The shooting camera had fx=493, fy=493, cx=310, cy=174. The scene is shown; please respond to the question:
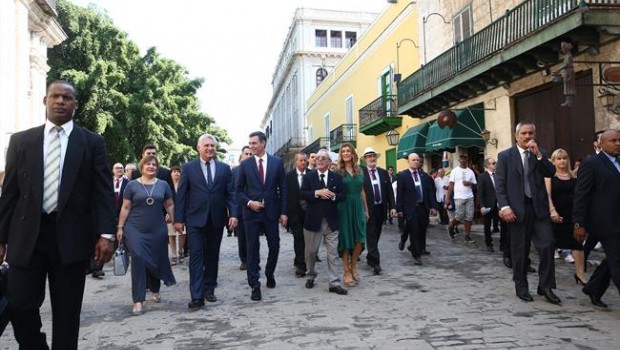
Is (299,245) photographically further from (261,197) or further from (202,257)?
(202,257)

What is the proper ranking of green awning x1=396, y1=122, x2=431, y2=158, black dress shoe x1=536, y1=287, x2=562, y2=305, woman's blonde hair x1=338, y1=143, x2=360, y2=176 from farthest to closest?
green awning x1=396, y1=122, x2=431, y2=158 < woman's blonde hair x1=338, y1=143, x2=360, y2=176 < black dress shoe x1=536, y1=287, x2=562, y2=305

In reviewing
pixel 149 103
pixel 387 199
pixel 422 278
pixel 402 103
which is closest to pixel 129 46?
pixel 149 103

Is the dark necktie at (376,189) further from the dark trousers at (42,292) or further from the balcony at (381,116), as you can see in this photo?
the balcony at (381,116)

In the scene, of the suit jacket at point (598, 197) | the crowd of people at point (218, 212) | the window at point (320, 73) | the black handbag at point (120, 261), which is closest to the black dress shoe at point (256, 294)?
the crowd of people at point (218, 212)

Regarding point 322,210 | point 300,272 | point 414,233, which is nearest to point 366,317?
point 322,210

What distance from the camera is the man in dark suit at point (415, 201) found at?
26.4ft

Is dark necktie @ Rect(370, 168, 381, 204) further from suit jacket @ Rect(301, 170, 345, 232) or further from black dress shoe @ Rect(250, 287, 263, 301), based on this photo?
black dress shoe @ Rect(250, 287, 263, 301)

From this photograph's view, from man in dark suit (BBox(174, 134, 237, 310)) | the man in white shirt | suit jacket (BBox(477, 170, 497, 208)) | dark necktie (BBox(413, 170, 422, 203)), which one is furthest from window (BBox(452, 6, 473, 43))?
man in dark suit (BBox(174, 134, 237, 310))

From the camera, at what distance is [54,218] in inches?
119

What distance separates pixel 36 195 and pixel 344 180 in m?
4.26

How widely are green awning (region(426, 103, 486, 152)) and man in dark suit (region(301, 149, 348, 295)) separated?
28.5 ft

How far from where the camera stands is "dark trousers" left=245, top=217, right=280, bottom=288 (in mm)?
5809

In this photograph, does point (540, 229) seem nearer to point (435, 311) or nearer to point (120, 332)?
point (435, 311)

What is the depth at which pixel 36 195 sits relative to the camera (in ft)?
9.75
